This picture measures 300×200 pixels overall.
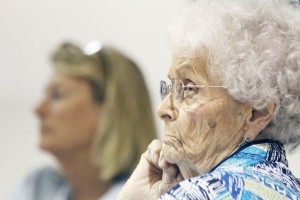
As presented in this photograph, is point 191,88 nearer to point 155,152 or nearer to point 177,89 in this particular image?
point 177,89

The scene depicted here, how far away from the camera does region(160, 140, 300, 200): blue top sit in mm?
1285

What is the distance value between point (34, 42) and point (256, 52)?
1922 mm

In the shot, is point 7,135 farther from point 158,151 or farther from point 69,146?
point 158,151

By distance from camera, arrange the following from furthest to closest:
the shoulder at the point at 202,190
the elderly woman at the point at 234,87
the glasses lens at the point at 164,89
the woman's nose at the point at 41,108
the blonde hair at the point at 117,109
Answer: the woman's nose at the point at 41,108 < the blonde hair at the point at 117,109 < the glasses lens at the point at 164,89 < the elderly woman at the point at 234,87 < the shoulder at the point at 202,190

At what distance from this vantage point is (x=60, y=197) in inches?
121

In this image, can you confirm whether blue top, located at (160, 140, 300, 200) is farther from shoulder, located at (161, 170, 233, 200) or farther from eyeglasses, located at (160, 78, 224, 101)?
eyeglasses, located at (160, 78, 224, 101)

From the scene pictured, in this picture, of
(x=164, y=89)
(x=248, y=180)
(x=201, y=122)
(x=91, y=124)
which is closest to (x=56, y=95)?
(x=91, y=124)

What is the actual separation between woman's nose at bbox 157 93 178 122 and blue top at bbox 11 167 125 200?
159cm

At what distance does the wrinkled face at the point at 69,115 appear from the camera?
3041mm

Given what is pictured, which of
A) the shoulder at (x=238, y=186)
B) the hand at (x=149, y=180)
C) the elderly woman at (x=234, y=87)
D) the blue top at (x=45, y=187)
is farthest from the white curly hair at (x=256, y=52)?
the blue top at (x=45, y=187)

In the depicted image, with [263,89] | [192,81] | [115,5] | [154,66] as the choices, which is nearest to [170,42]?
[192,81]

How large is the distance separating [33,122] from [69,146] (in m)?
0.22

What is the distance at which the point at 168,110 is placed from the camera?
153 cm

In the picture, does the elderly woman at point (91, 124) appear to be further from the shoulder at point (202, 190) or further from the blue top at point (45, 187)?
the shoulder at point (202, 190)
